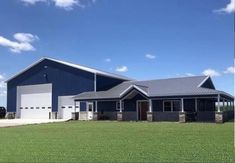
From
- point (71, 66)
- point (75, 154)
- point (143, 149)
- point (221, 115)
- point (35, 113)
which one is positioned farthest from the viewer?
point (35, 113)

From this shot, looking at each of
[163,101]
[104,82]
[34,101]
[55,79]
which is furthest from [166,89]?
[34,101]

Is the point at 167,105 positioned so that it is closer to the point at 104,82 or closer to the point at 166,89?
the point at 166,89

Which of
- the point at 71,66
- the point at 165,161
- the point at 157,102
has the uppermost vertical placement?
the point at 71,66

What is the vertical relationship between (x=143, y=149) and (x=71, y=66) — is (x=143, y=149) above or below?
below

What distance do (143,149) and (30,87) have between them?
1341 inches

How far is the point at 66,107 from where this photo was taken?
40.1 meters

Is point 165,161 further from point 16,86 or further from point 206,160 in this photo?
point 16,86

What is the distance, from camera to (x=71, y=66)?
130 ft

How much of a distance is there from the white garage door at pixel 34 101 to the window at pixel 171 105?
14.8 m

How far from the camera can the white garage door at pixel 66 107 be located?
39528mm

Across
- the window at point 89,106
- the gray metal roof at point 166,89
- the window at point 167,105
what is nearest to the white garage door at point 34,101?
the window at point 89,106

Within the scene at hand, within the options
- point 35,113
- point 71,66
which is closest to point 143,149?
point 71,66

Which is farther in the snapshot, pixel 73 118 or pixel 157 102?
pixel 73 118

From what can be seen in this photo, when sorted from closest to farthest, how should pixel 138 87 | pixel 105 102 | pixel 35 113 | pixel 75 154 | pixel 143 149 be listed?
pixel 75 154 → pixel 143 149 → pixel 138 87 → pixel 105 102 → pixel 35 113
